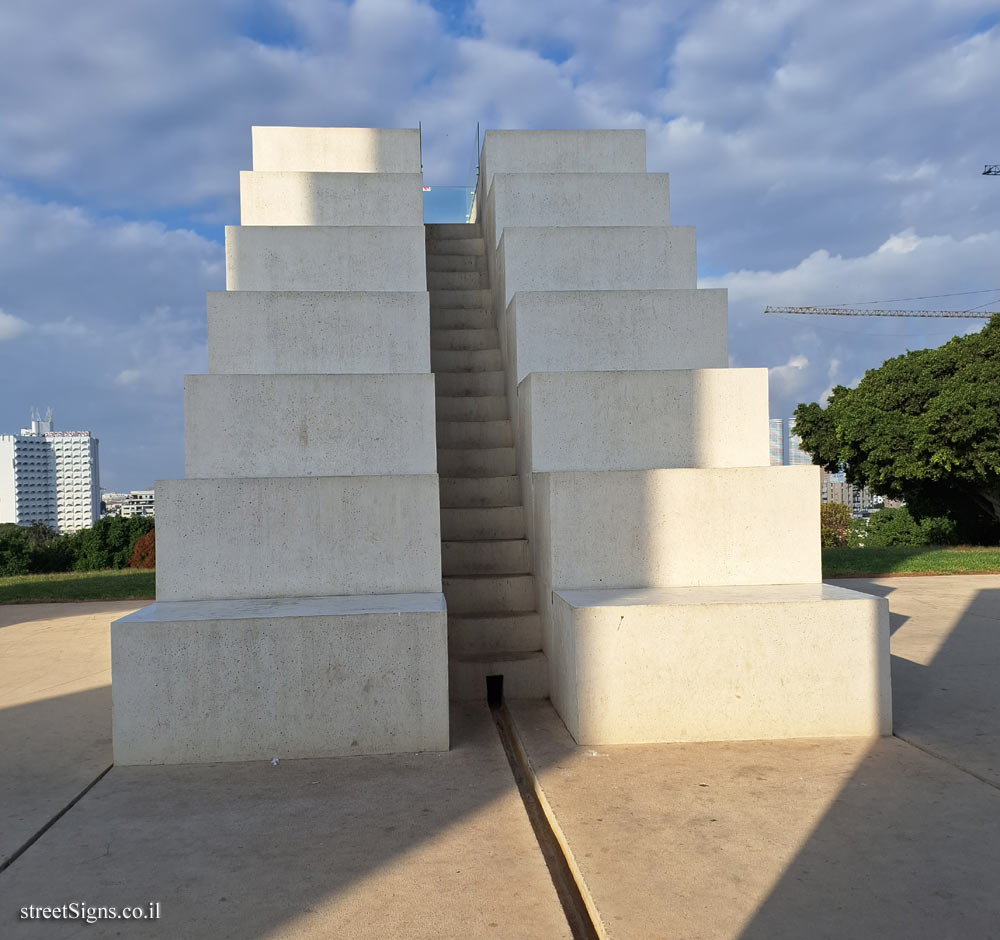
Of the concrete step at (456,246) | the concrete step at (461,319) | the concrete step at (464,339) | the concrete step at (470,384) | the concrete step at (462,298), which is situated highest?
the concrete step at (456,246)

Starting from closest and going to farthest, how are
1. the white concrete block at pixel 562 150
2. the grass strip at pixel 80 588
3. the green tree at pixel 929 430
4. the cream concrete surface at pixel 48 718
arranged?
the cream concrete surface at pixel 48 718 → the white concrete block at pixel 562 150 → the grass strip at pixel 80 588 → the green tree at pixel 929 430

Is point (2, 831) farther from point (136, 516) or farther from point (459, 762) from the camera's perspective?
point (136, 516)

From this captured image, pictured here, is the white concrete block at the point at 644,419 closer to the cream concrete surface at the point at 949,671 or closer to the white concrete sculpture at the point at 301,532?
the white concrete sculpture at the point at 301,532

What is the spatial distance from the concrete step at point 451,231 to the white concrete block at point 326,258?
2081 millimetres

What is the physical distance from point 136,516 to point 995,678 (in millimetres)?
22463

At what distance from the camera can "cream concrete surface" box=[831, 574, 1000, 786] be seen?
13.7 feet

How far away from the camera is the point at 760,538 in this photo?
5008mm

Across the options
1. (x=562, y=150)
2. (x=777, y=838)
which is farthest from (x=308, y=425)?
(x=562, y=150)

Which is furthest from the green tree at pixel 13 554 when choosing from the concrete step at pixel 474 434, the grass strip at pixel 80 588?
the concrete step at pixel 474 434

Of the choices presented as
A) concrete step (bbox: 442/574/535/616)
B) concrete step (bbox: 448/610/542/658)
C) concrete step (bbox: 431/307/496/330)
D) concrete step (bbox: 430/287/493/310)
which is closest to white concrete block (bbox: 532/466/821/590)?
concrete step (bbox: 448/610/542/658)

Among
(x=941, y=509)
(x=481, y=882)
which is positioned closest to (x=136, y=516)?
(x=941, y=509)

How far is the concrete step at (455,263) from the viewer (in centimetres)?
848

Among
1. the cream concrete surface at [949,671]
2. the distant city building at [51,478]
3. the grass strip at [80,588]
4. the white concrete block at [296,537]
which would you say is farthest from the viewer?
the distant city building at [51,478]

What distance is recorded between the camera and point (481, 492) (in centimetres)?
628
